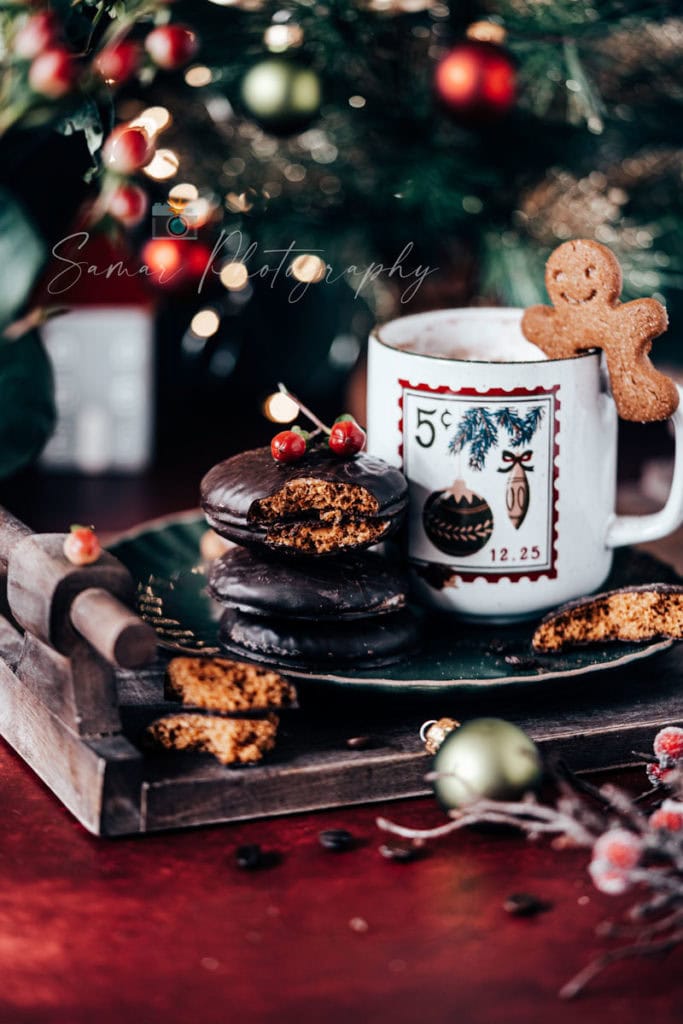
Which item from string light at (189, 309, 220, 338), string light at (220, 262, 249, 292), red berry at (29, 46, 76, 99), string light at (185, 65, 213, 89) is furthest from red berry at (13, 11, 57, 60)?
string light at (189, 309, 220, 338)

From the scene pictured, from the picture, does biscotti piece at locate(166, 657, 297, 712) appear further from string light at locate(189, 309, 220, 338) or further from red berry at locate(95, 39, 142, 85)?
string light at locate(189, 309, 220, 338)

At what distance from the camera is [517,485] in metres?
0.84

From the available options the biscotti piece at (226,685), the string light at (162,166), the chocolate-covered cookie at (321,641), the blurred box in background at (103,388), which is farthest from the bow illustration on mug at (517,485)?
the blurred box in background at (103,388)

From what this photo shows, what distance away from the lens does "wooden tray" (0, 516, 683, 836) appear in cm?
67

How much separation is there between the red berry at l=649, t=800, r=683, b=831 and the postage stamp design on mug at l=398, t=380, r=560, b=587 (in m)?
0.22

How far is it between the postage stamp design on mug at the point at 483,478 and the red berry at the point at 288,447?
0.27 ft

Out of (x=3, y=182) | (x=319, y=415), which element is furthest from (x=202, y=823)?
(x=319, y=415)

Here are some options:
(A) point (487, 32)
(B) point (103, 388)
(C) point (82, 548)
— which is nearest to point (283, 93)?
(A) point (487, 32)

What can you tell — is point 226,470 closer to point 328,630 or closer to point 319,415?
point 328,630

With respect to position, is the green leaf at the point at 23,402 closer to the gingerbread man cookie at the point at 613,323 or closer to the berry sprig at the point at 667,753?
the gingerbread man cookie at the point at 613,323

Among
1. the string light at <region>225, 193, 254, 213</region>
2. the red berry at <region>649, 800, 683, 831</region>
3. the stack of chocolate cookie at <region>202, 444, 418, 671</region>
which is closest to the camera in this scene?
the red berry at <region>649, 800, 683, 831</region>

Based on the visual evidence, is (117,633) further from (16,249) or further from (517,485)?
(16,249)

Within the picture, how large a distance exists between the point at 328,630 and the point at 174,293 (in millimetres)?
594

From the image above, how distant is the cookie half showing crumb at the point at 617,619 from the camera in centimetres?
81
